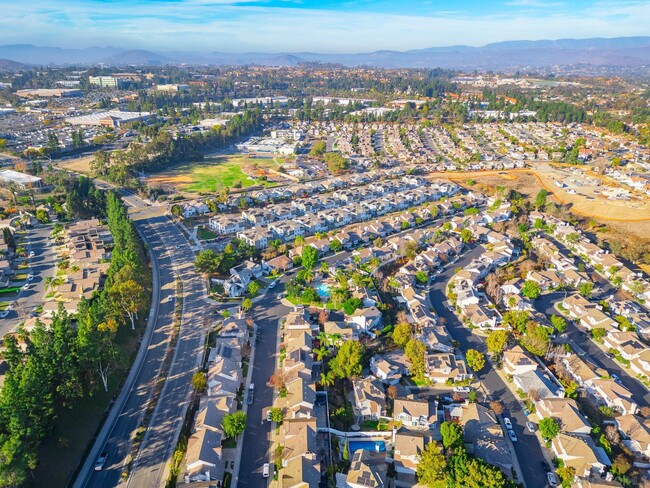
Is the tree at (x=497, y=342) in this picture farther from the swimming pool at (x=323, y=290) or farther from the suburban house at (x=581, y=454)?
the swimming pool at (x=323, y=290)

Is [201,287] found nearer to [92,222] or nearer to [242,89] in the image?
[92,222]

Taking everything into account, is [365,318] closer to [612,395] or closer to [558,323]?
[558,323]

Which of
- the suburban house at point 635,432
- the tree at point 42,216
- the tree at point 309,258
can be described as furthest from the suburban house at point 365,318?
the tree at point 42,216

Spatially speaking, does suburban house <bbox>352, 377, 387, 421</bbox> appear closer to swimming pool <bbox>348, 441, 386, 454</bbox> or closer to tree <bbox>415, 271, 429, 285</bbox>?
swimming pool <bbox>348, 441, 386, 454</bbox>

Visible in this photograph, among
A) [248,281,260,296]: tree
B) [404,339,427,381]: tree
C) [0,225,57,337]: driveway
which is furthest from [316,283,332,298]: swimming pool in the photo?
[0,225,57,337]: driveway

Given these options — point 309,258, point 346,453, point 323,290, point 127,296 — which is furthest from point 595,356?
point 127,296

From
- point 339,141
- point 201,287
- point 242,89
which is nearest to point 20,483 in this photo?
point 201,287
